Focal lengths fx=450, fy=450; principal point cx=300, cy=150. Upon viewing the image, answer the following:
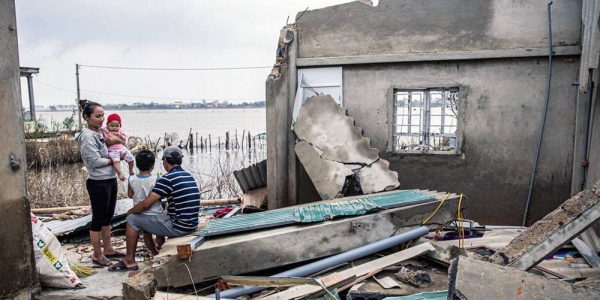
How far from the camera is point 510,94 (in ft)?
23.9

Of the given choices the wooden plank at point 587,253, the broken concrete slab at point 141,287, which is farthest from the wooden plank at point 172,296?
the wooden plank at point 587,253

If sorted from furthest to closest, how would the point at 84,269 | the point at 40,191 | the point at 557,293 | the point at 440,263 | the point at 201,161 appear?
the point at 201,161 < the point at 40,191 < the point at 84,269 < the point at 440,263 < the point at 557,293

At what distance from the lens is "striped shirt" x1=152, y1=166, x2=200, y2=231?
5.16 m

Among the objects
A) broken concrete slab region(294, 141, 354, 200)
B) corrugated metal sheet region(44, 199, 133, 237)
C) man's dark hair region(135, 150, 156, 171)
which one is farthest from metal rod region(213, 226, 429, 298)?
corrugated metal sheet region(44, 199, 133, 237)

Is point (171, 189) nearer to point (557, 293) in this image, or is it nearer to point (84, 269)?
point (84, 269)

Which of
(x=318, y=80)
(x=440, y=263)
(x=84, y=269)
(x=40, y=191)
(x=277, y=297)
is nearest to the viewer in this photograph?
(x=277, y=297)

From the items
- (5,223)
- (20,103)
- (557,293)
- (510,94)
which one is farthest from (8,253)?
(510,94)

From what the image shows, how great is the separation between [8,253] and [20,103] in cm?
154

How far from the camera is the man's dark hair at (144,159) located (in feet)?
17.5

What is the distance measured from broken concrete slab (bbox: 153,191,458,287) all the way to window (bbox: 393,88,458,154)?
106 inches

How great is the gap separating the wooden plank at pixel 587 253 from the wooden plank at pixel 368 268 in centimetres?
190

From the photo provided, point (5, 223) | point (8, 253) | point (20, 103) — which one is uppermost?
point (20, 103)

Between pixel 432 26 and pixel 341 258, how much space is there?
178 inches

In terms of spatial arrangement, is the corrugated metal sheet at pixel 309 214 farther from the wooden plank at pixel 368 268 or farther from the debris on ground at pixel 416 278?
the debris on ground at pixel 416 278
